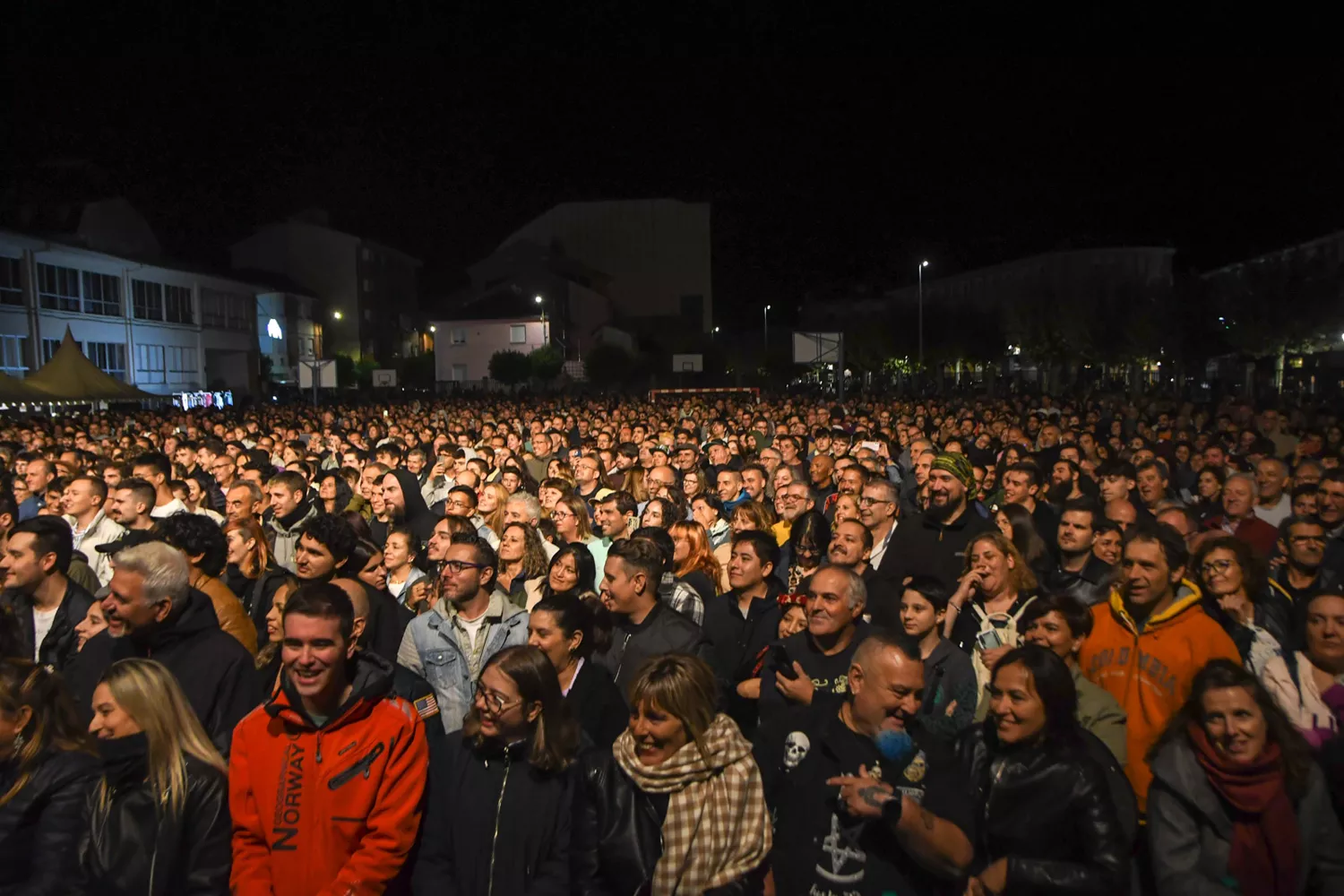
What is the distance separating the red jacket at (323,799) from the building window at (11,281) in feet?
117

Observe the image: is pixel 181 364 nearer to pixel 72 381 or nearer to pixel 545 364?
pixel 545 364

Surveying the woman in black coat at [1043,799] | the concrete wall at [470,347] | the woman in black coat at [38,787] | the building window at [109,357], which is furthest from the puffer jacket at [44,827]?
the concrete wall at [470,347]

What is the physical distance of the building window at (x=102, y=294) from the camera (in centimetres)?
3809

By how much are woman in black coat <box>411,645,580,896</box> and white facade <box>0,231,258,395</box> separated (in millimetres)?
32262

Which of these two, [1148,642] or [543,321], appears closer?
[1148,642]

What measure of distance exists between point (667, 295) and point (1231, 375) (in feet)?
137

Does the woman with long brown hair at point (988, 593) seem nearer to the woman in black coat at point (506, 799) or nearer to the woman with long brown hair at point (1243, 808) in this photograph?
the woman with long brown hair at point (1243, 808)

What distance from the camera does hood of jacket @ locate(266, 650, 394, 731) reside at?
333 centimetres

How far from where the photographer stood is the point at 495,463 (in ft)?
37.4

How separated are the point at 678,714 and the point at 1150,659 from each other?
7.03 feet

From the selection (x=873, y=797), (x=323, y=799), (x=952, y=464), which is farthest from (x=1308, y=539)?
(x=323, y=799)

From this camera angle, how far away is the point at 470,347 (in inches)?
2586

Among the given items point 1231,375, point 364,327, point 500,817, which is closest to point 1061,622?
point 500,817

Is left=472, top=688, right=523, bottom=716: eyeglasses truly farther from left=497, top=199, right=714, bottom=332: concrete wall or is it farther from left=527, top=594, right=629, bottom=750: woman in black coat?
left=497, top=199, right=714, bottom=332: concrete wall
